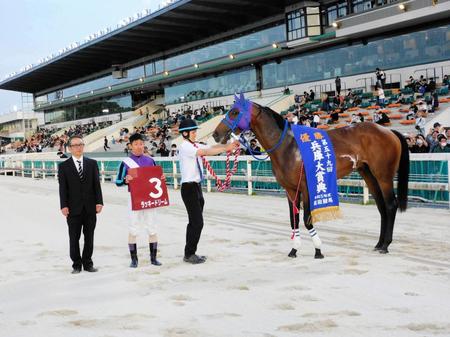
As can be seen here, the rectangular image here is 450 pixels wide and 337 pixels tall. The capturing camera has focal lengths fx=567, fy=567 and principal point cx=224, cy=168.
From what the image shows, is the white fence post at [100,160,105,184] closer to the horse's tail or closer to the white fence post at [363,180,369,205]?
the white fence post at [363,180,369,205]

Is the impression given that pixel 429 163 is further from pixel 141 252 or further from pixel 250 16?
pixel 250 16

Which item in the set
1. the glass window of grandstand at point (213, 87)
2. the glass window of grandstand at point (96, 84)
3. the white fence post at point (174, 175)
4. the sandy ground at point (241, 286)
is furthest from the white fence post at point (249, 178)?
the glass window of grandstand at point (96, 84)

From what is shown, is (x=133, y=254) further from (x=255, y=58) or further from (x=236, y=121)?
(x=255, y=58)

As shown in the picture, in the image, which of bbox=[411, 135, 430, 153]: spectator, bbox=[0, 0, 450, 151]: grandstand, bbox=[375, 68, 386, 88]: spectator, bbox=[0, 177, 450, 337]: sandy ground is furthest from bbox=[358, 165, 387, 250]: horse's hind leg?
bbox=[375, 68, 386, 88]: spectator

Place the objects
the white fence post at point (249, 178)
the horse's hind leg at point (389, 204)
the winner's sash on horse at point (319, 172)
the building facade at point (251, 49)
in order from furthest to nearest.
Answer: the building facade at point (251, 49) → the white fence post at point (249, 178) → the horse's hind leg at point (389, 204) → the winner's sash on horse at point (319, 172)

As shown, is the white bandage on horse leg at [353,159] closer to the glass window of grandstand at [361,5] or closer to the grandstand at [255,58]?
the grandstand at [255,58]

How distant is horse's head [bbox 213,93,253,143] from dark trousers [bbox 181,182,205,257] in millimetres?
668

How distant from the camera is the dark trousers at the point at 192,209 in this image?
6.72m

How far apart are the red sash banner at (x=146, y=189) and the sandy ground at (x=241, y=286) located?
76cm

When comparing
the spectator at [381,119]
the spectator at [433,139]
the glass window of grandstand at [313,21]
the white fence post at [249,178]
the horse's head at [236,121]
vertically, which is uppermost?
Result: the glass window of grandstand at [313,21]

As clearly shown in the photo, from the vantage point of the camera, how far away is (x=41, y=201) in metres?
15.9

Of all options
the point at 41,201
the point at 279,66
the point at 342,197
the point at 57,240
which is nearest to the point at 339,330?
the point at 57,240

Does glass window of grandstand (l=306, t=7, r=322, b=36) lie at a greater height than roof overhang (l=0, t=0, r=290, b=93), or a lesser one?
lesser

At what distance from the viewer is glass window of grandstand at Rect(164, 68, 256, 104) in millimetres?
43594
